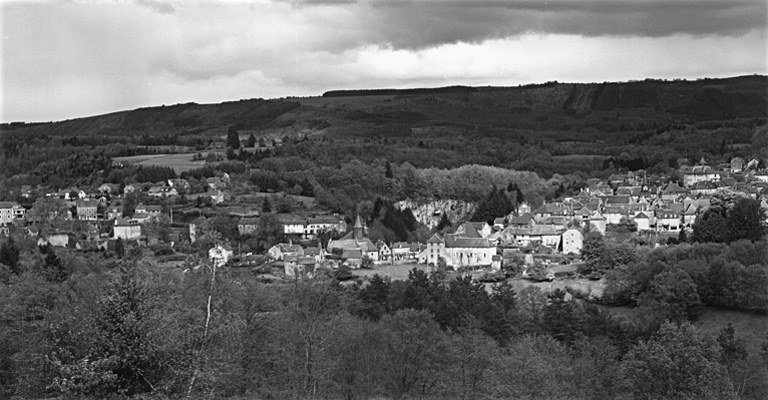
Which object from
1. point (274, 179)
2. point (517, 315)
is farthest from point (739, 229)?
point (274, 179)

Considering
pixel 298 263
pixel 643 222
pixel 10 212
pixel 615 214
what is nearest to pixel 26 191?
pixel 10 212

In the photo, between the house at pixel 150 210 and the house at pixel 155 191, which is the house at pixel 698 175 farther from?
the house at pixel 155 191

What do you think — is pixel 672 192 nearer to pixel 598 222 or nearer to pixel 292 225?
pixel 598 222

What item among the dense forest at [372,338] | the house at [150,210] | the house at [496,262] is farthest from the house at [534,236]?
the house at [150,210]

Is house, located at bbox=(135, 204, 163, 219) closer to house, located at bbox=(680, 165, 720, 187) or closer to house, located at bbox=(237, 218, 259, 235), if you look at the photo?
house, located at bbox=(237, 218, 259, 235)

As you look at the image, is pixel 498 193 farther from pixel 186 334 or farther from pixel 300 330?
pixel 186 334

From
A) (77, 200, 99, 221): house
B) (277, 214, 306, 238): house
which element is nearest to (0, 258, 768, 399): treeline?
(277, 214, 306, 238): house
